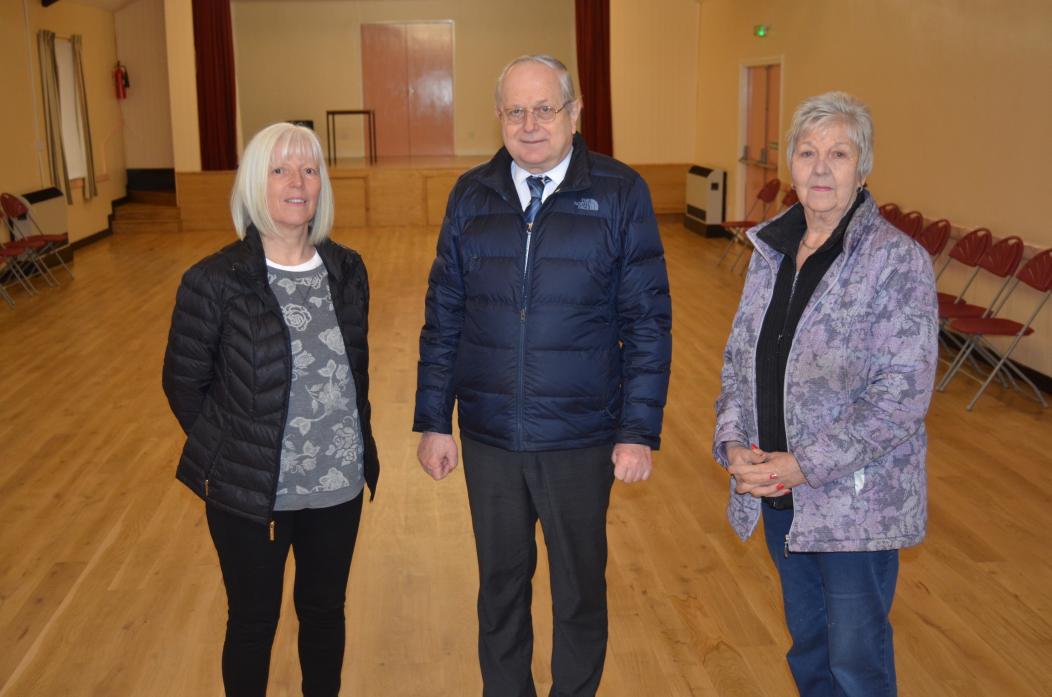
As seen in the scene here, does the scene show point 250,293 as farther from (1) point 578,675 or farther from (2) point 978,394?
(2) point 978,394

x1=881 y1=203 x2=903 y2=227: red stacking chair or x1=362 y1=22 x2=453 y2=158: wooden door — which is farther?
x1=362 y1=22 x2=453 y2=158: wooden door

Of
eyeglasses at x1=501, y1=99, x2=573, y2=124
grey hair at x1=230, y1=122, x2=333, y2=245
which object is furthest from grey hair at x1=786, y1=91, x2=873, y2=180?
grey hair at x1=230, y1=122, x2=333, y2=245

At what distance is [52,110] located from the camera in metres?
12.1

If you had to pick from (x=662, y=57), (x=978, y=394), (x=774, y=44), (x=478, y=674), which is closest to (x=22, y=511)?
(x=478, y=674)

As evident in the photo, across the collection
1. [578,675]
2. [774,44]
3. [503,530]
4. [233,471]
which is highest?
[774,44]

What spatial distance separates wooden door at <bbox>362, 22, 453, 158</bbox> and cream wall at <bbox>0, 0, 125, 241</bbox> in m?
4.36

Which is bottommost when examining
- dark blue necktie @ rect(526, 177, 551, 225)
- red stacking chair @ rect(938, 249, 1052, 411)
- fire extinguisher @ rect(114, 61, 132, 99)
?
red stacking chair @ rect(938, 249, 1052, 411)

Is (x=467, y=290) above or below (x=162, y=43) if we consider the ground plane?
below

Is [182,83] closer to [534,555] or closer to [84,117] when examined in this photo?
Answer: [84,117]

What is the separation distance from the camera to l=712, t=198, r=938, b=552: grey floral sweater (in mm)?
2146

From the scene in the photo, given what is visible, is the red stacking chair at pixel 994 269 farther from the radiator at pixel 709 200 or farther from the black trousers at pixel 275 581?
the radiator at pixel 709 200

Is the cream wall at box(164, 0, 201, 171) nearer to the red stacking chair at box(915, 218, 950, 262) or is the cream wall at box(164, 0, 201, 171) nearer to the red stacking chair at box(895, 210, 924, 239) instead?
the red stacking chair at box(895, 210, 924, 239)

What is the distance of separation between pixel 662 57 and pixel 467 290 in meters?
12.8

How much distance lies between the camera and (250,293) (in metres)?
2.45
